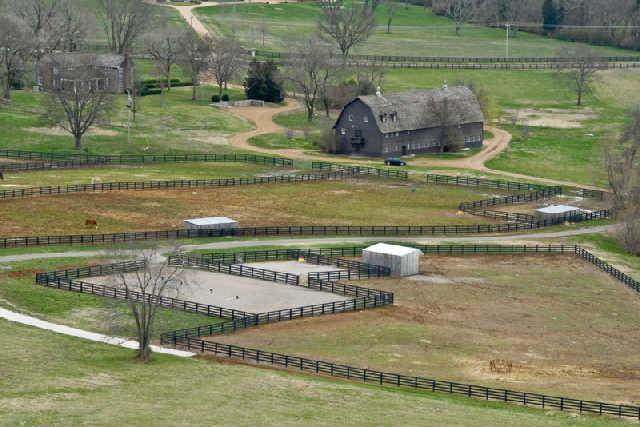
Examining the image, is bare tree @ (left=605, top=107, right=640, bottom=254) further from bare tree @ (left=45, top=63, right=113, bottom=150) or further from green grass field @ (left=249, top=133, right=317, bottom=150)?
bare tree @ (left=45, top=63, right=113, bottom=150)

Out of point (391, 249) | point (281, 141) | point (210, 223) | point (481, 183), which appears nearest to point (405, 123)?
point (281, 141)

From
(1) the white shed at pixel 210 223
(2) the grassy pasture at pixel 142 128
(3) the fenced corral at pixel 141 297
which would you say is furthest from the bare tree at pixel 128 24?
(3) the fenced corral at pixel 141 297

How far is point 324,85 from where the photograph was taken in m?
161

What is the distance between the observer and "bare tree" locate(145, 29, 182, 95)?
16838 centimetres

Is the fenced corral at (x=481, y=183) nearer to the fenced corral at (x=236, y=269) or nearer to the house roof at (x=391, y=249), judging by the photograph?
the house roof at (x=391, y=249)

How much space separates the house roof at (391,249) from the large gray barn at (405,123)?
4834 centimetres

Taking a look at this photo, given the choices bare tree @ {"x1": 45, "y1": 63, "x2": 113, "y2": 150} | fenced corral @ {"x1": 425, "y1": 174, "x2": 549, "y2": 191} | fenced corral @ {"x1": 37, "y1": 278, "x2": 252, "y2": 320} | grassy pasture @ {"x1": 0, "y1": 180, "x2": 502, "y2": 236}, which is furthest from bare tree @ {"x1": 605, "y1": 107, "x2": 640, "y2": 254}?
bare tree @ {"x1": 45, "y1": 63, "x2": 113, "y2": 150}

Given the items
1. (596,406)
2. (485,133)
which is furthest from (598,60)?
(596,406)

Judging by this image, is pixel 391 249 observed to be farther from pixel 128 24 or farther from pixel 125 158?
pixel 128 24

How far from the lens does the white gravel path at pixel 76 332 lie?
69113mm

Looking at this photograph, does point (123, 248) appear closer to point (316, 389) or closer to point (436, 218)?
point (316, 389)

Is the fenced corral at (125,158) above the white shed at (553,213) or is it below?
above

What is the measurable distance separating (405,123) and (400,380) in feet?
256

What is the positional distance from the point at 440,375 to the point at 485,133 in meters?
93.3
